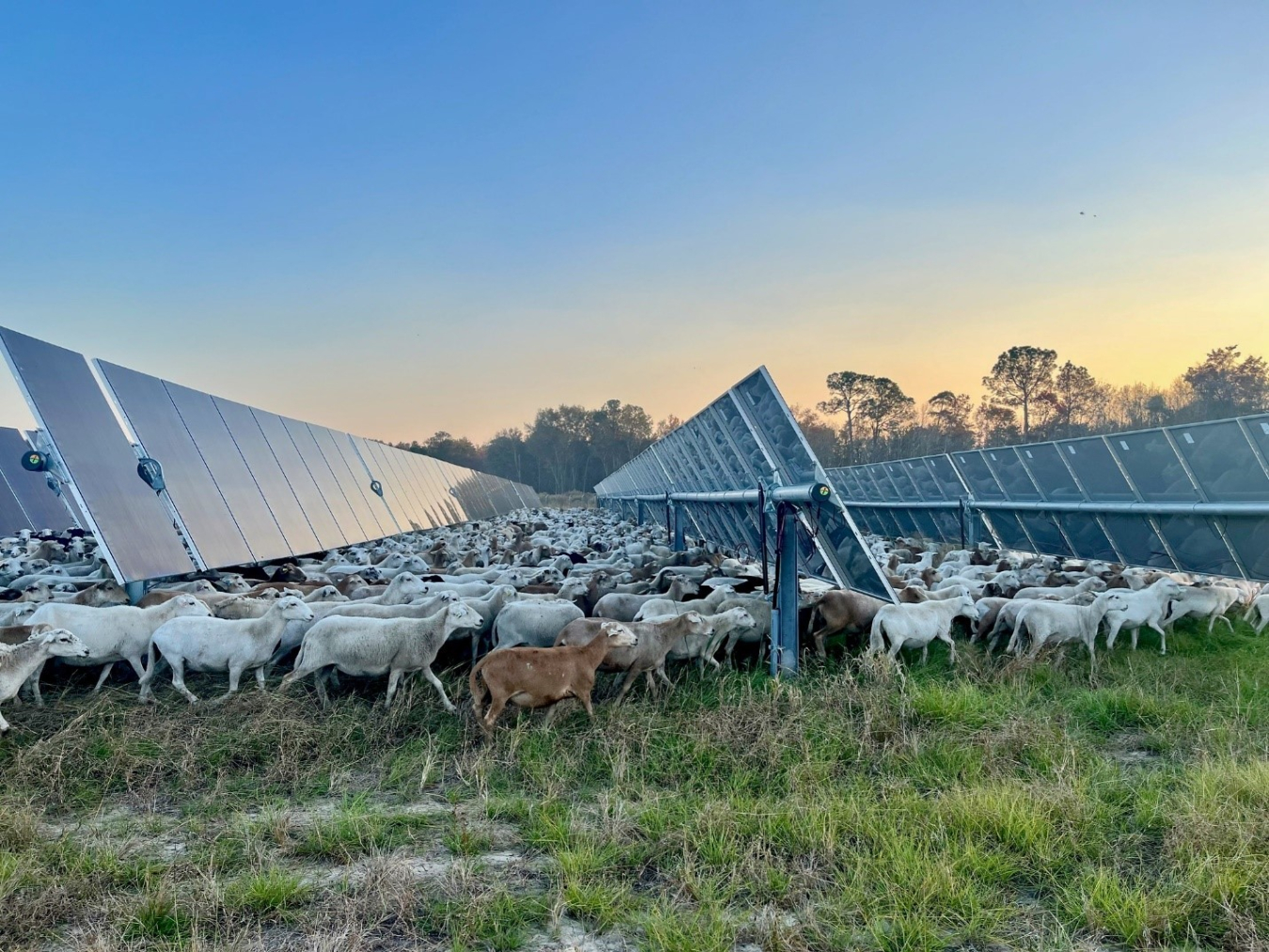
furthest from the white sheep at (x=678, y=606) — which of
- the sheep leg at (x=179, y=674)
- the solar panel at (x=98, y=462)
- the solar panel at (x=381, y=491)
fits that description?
the solar panel at (x=381, y=491)

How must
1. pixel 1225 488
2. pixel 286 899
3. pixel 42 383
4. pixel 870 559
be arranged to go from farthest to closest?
pixel 1225 488 < pixel 42 383 < pixel 870 559 < pixel 286 899

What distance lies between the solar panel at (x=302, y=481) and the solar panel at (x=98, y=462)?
760cm

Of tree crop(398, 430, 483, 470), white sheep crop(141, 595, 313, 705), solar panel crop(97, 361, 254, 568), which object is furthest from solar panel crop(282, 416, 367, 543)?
tree crop(398, 430, 483, 470)

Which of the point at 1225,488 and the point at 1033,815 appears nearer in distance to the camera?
the point at 1033,815

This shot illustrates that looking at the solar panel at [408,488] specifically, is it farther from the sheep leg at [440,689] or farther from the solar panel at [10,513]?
the sheep leg at [440,689]

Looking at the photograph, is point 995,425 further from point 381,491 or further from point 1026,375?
point 381,491

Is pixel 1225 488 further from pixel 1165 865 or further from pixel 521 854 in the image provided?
pixel 521 854

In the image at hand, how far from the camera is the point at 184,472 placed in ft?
51.3

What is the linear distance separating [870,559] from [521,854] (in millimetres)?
5739

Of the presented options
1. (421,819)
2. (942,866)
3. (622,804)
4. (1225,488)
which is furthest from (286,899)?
(1225,488)

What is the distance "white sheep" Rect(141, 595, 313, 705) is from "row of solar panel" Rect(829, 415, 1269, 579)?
15820 millimetres

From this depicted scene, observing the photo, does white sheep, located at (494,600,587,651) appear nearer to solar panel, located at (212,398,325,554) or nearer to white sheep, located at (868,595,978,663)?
white sheep, located at (868,595,978,663)

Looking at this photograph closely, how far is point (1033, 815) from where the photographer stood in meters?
5.23

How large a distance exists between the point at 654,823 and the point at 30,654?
6.17m
